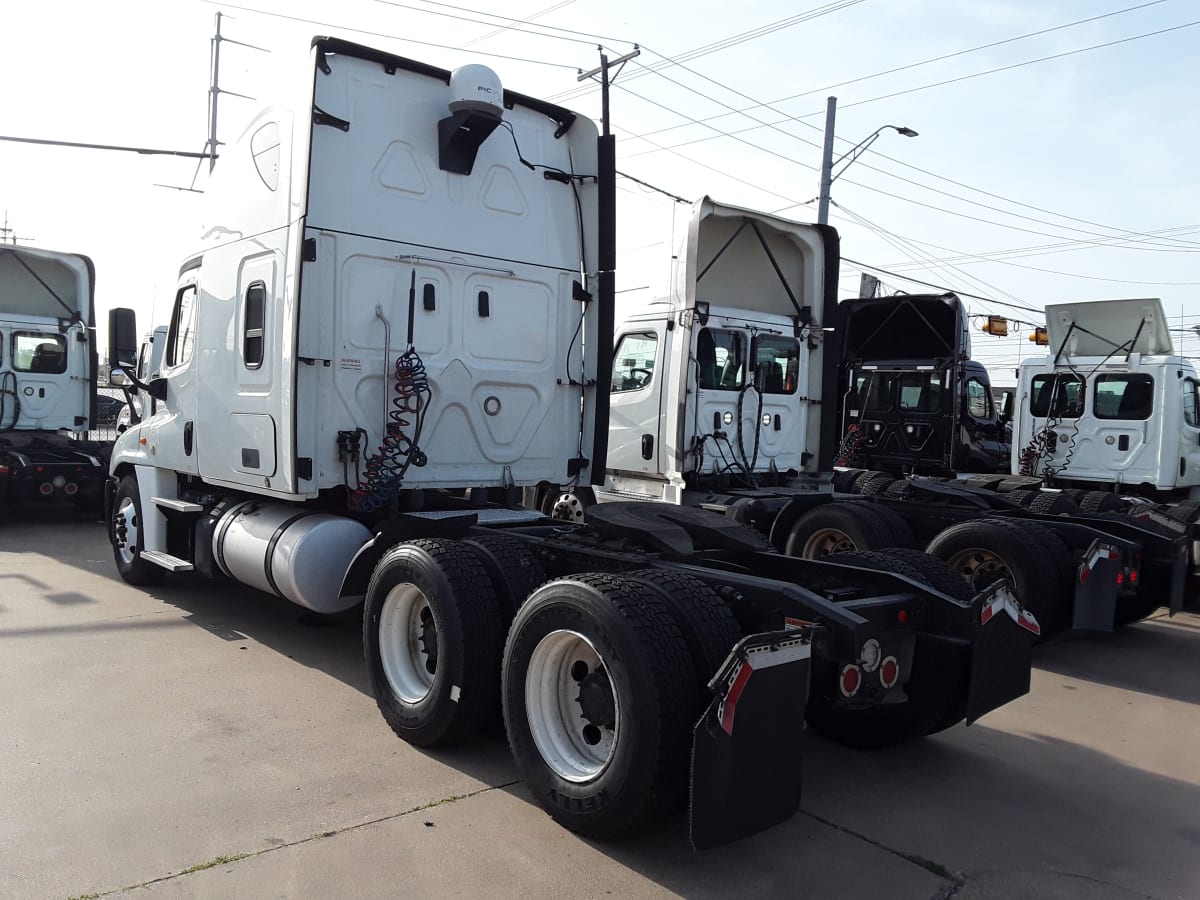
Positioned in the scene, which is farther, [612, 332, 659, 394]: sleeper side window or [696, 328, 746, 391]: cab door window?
[612, 332, 659, 394]: sleeper side window

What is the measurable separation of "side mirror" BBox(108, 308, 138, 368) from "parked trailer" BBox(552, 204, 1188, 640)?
12.3ft

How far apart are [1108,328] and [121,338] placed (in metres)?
11.4

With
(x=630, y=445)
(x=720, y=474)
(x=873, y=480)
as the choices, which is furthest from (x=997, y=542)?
(x=873, y=480)

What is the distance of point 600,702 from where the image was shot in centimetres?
380

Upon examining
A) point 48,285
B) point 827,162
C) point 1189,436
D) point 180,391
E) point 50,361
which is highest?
point 827,162

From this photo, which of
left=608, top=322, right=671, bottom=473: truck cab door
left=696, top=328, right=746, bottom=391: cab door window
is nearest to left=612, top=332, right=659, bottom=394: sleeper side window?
left=608, top=322, right=671, bottom=473: truck cab door

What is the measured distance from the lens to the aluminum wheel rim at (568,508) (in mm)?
8805

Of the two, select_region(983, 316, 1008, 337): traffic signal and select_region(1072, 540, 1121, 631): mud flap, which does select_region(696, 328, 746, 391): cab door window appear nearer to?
select_region(1072, 540, 1121, 631): mud flap

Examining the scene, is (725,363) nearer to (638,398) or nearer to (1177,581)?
(638,398)

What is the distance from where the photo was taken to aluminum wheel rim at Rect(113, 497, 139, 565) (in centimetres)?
832

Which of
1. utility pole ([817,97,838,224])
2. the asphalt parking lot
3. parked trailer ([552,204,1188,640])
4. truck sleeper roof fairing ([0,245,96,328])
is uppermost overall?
utility pole ([817,97,838,224])

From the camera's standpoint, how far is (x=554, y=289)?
693cm

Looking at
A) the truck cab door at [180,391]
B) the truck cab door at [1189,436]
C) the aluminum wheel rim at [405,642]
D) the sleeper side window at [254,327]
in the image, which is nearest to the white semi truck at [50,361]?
the truck cab door at [180,391]

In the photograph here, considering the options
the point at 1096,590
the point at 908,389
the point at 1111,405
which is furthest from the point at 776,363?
the point at 1111,405
